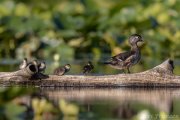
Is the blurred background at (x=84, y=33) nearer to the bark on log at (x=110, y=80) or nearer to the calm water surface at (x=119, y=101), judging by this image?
the bark on log at (x=110, y=80)

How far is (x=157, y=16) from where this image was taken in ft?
56.3

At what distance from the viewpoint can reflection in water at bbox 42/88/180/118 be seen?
898cm

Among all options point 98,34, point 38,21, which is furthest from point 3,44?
point 98,34

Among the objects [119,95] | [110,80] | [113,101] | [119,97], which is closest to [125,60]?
[110,80]

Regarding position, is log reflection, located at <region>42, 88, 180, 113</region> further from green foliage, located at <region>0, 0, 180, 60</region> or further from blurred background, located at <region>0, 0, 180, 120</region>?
green foliage, located at <region>0, 0, 180, 60</region>

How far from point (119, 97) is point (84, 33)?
6319mm

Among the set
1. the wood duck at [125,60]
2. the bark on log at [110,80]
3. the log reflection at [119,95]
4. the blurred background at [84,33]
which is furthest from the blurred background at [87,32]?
the log reflection at [119,95]

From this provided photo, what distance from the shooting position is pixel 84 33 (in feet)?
53.1

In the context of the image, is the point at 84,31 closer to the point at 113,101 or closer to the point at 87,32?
the point at 87,32

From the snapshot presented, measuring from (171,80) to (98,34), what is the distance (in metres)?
5.25

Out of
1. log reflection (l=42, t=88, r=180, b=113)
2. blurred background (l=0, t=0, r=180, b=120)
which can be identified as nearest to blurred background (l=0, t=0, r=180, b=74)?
blurred background (l=0, t=0, r=180, b=120)

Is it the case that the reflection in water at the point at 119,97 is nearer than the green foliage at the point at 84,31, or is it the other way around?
the reflection in water at the point at 119,97

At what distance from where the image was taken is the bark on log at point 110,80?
35.9 feet

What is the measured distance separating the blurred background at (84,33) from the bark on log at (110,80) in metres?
4.69
